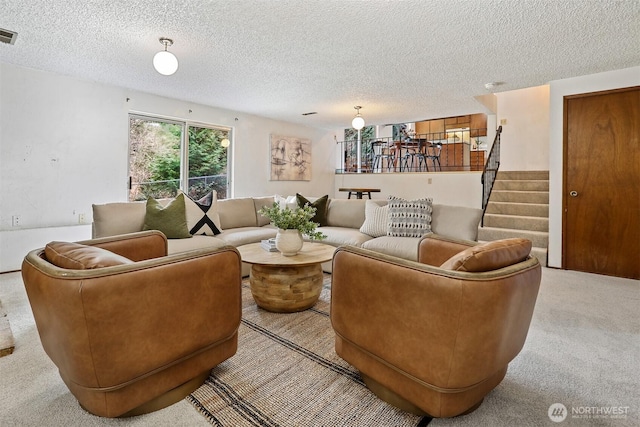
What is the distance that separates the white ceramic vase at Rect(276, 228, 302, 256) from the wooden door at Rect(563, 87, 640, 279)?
3527 mm

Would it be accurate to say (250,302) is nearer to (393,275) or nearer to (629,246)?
(393,275)

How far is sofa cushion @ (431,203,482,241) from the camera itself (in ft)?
10.9

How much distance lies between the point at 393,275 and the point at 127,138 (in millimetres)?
4681

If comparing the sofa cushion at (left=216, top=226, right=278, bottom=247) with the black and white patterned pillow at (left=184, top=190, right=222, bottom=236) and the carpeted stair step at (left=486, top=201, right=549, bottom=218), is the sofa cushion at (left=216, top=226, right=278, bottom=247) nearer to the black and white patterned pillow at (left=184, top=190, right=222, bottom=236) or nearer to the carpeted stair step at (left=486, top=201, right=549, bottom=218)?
the black and white patterned pillow at (left=184, top=190, right=222, bottom=236)

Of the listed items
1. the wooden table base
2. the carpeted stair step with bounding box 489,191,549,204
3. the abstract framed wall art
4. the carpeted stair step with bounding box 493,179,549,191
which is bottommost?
the wooden table base

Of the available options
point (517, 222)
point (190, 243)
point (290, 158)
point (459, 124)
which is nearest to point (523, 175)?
point (517, 222)

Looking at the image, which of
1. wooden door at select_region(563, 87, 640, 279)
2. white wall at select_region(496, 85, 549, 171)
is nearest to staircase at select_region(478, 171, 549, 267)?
wooden door at select_region(563, 87, 640, 279)

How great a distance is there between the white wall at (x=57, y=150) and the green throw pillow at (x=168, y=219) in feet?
5.22

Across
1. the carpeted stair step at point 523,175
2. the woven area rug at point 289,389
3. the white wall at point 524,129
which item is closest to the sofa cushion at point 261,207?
the woven area rug at point 289,389

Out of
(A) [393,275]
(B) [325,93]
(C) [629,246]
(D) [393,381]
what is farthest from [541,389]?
(B) [325,93]

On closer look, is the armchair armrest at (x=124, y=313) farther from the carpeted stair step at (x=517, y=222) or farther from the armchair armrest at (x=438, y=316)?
the carpeted stair step at (x=517, y=222)

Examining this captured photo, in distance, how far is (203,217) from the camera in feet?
12.0

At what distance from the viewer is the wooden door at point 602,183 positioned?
11.9 feet

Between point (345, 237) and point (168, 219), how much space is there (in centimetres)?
191
